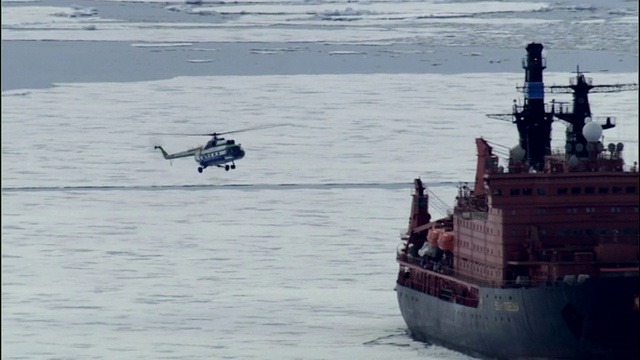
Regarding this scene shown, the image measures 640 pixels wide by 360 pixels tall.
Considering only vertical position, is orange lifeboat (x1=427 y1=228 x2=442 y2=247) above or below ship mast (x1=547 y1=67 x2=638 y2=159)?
below

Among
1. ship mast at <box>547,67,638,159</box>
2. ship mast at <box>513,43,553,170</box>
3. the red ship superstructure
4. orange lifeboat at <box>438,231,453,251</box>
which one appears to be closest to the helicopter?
ship mast at <box>513,43,553,170</box>

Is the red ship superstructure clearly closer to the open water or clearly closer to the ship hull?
the ship hull

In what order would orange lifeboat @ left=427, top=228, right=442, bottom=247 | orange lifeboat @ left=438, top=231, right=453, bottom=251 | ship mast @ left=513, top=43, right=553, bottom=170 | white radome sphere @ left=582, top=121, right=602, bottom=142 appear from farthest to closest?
ship mast @ left=513, top=43, right=553, bottom=170 → orange lifeboat @ left=427, top=228, right=442, bottom=247 → orange lifeboat @ left=438, top=231, right=453, bottom=251 → white radome sphere @ left=582, top=121, right=602, bottom=142

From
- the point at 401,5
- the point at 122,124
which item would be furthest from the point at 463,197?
the point at 401,5

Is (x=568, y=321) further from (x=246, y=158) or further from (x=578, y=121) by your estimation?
(x=246, y=158)

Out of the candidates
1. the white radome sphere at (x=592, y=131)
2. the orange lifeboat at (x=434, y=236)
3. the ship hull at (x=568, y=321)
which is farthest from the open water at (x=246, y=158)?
the white radome sphere at (x=592, y=131)

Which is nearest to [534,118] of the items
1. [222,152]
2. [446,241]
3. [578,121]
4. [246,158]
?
[578,121]

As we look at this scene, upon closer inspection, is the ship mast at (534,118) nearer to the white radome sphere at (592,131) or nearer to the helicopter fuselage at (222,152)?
the white radome sphere at (592,131)
